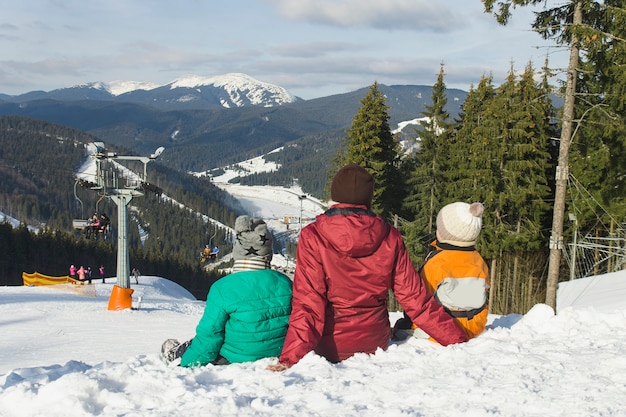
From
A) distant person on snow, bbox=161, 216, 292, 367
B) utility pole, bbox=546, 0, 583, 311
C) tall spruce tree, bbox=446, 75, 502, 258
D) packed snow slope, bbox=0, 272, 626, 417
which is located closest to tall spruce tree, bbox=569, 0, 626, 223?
utility pole, bbox=546, 0, 583, 311

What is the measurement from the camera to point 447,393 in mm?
3684

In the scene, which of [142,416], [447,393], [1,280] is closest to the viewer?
[142,416]

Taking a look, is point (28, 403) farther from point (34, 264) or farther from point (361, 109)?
point (34, 264)

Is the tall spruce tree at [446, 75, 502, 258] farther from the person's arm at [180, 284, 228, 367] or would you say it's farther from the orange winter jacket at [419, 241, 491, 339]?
the person's arm at [180, 284, 228, 367]

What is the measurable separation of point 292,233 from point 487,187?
16637cm

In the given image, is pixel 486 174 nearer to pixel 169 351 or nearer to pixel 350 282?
pixel 350 282

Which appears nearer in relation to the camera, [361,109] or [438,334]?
[438,334]

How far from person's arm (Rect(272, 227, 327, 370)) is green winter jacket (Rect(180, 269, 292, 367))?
0.60 ft

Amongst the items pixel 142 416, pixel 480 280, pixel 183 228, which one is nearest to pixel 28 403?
pixel 142 416

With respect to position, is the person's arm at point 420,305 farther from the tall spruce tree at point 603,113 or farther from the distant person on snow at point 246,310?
the tall spruce tree at point 603,113

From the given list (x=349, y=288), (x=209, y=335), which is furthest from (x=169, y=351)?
(x=349, y=288)

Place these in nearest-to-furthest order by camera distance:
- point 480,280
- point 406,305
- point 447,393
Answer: point 447,393 < point 406,305 < point 480,280

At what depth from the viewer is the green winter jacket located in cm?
453

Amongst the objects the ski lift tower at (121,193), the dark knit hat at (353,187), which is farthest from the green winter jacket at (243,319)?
the ski lift tower at (121,193)
